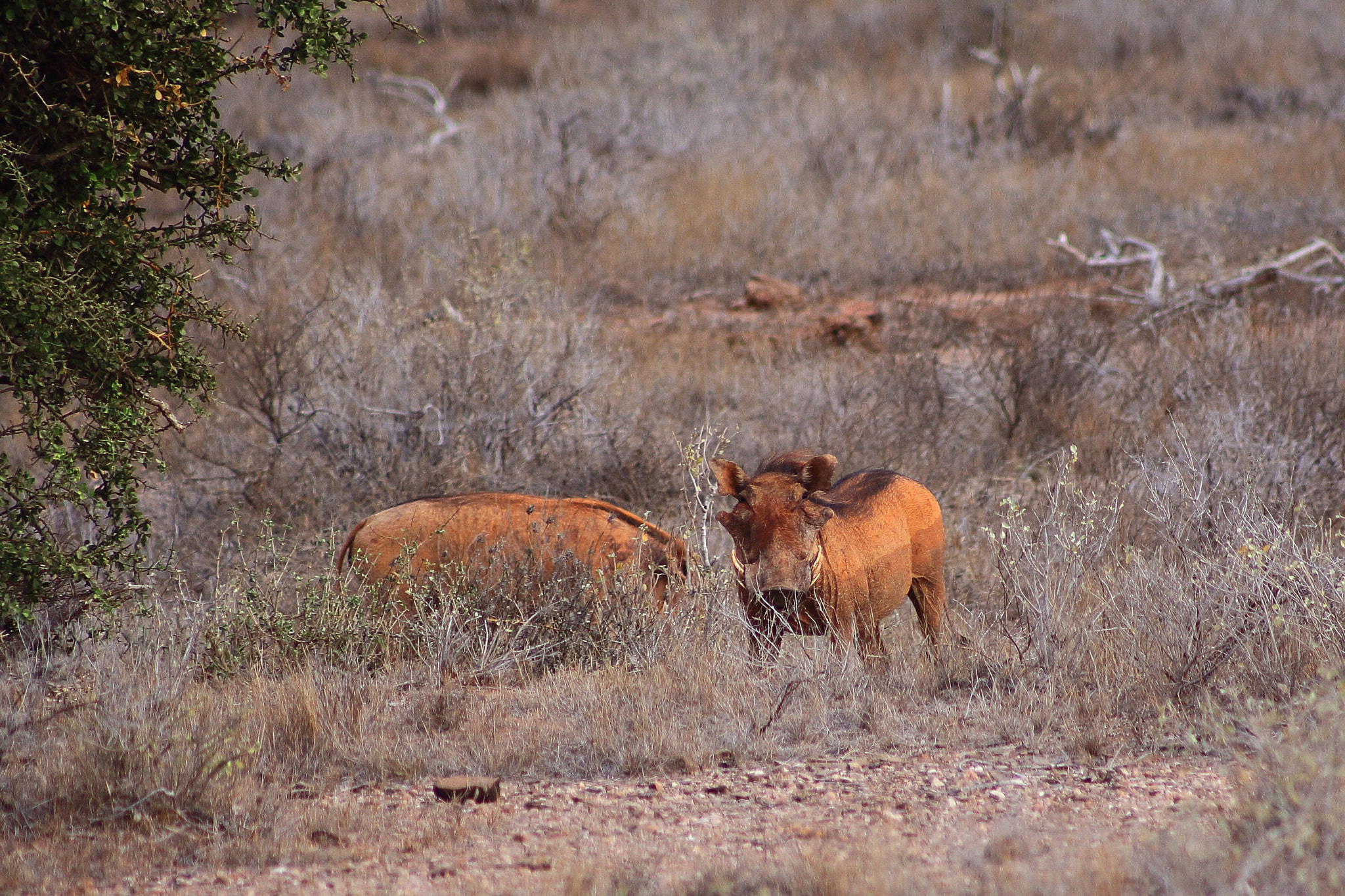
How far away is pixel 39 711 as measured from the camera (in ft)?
14.0

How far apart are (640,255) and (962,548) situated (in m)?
8.06

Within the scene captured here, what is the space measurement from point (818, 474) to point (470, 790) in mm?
1799

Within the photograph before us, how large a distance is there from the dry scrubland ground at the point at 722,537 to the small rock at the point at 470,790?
0.24 feet

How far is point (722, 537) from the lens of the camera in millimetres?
7082

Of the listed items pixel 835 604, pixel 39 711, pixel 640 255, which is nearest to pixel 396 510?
pixel 39 711

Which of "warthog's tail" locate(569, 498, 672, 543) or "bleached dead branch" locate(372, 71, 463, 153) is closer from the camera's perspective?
"warthog's tail" locate(569, 498, 672, 543)

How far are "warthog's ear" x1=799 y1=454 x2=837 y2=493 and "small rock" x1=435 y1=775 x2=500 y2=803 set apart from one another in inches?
66.3

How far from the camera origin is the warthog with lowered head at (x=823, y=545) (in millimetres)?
4430

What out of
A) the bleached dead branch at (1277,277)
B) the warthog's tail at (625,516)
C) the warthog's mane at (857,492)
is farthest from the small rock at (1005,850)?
the bleached dead branch at (1277,277)

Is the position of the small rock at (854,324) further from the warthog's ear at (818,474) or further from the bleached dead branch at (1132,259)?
the warthog's ear at (818,474)

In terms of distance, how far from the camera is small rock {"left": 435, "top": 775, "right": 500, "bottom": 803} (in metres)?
3.77

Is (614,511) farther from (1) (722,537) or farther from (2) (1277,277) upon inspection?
(2) (1277,277)

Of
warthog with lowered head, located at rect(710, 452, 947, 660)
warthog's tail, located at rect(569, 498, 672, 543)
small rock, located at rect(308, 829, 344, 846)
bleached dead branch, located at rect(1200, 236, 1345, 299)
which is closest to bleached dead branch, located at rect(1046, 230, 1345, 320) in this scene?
bleached dead branch, located at rect(1200, 236, 1345, 299)

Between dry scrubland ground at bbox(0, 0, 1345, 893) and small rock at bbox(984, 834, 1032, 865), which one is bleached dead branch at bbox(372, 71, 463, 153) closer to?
dry scrubland ground at bbox(0, 0, 1345, 893)
